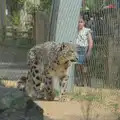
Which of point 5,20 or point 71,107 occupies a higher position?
point 5,20

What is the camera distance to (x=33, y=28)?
37.1 feet

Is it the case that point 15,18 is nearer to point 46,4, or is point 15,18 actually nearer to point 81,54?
point 46,4

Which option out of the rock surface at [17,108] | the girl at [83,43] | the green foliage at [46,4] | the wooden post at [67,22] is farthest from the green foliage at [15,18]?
the rock surface at [17,108]

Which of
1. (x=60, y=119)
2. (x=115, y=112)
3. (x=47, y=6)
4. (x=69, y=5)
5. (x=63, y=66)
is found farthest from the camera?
(x=47, y=6)

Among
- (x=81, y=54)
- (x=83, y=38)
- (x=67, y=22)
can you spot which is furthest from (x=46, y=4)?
(x=81, y=54)

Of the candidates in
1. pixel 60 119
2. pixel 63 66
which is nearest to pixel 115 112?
pixel 60 119

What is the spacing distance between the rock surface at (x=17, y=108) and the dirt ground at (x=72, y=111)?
2.91 metres

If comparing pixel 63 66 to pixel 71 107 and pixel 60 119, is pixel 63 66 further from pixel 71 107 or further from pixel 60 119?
pixel 60 119

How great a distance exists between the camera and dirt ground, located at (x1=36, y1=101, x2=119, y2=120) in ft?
24.9

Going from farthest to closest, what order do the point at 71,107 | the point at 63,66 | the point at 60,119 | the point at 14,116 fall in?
the point at 63,66, the point at 71,107, the point at 60,119, the point at 14,116

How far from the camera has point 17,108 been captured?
4.20m

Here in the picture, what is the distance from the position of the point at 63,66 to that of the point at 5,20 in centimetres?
309

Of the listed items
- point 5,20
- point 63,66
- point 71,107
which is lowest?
point 71,107

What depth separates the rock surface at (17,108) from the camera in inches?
162
